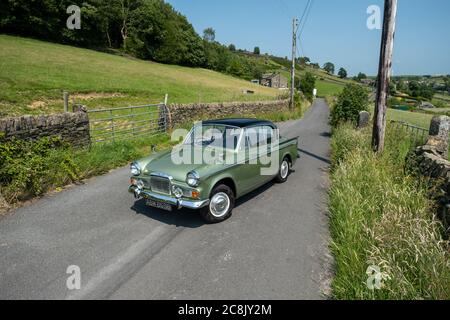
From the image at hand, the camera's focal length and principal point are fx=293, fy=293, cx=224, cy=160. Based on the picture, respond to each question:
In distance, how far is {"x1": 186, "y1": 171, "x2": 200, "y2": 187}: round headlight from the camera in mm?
4586

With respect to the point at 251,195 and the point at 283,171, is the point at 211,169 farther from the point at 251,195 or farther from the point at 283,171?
the point at 283,171

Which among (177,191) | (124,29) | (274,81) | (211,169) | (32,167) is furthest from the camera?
(274,81)

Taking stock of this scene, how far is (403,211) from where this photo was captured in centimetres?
440

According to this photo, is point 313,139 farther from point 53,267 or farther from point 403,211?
point 53,267

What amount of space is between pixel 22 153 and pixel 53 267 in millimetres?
3680

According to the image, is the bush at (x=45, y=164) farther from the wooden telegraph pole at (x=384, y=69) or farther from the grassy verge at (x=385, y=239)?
the wooden telegraph pole at (x=384, y=69)

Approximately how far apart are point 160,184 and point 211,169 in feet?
2.94

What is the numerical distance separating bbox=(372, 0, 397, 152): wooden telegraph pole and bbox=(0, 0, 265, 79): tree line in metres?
44.8

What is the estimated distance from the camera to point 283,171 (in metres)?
7.30

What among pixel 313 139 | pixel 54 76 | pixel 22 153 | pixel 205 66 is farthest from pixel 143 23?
pixel 22 153

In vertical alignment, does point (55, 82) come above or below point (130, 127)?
above

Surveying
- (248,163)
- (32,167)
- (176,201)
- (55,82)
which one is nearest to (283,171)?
(248,163)

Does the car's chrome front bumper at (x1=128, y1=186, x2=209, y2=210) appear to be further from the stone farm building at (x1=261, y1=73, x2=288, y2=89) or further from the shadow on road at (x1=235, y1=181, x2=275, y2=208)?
the stone farm building at (x1=261, y1=73, x2=288, y2=89)

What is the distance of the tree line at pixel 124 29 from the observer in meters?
38.8
